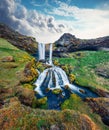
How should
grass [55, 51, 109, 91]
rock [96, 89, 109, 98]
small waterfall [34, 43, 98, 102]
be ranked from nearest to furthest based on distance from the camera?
small waterfall [34, 43, 98, 102] < rock [96, 89, 109, 98] < grass [55, 51, 109, 91]

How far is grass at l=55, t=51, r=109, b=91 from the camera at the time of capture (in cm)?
5022

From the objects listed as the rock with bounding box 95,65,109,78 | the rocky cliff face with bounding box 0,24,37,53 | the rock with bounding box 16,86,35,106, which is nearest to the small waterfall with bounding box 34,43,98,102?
the rock with bounding box 16,86,35,106

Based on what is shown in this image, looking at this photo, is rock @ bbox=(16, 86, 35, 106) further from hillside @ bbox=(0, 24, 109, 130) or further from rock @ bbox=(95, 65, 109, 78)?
rock @ bbox=(95, 65, 109, 78)

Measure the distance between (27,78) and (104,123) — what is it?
19457mm

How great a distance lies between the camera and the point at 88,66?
2648 inches

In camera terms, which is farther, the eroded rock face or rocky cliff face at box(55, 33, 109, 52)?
rocky cliff face at box(55, 33, 109, 52)

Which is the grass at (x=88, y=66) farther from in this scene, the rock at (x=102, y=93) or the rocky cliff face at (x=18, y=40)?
the rocky cliff face at (x=18, y=40)

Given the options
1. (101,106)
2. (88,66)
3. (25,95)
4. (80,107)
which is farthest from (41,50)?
(101,106)

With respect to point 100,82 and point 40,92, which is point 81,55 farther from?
point 40,92

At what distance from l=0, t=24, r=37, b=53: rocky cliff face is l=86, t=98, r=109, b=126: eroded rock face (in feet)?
Result: 169

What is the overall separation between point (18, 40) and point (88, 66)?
35851mm

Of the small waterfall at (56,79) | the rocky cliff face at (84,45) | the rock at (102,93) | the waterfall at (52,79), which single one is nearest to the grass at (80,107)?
the waterfall at (52,79)

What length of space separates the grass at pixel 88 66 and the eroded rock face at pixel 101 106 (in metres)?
7.54

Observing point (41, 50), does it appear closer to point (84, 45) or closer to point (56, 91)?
point (84, 45)
